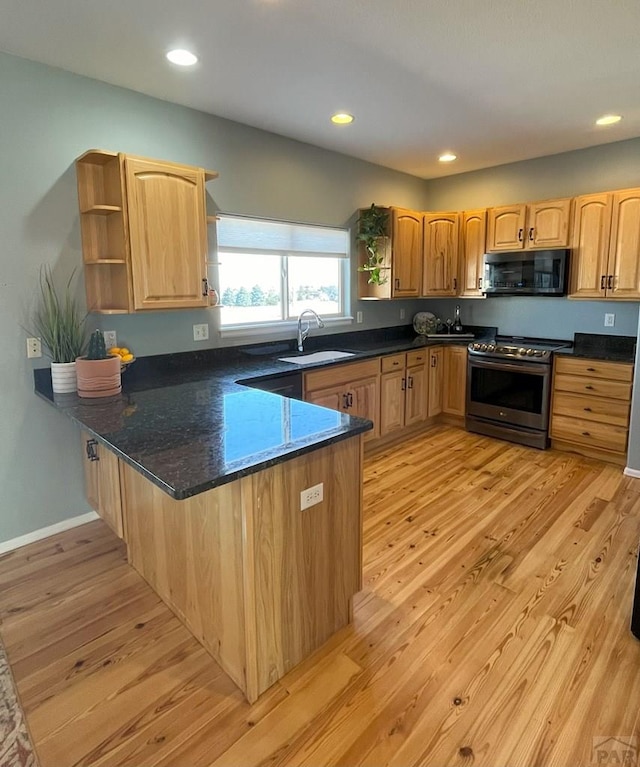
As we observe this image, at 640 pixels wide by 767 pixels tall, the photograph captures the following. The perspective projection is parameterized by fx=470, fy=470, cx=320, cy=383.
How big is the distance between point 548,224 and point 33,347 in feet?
13.2

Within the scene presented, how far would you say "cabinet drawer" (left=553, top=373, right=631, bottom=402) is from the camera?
365cm

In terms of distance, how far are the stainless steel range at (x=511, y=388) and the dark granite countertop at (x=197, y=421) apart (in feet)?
6.62

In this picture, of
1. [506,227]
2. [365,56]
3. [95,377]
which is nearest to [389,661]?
[95,377]

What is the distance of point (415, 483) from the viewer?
137 inches

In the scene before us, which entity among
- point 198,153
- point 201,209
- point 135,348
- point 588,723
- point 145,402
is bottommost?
point 588,723

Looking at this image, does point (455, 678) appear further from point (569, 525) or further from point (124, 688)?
point (569, 525)

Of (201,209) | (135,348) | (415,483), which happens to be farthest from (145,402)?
(415,483)

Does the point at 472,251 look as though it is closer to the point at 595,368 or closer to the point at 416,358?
the point at 416,358

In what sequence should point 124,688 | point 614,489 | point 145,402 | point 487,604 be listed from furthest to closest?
point 614,489 → point 145,402 → point 487,604 → point 124,688

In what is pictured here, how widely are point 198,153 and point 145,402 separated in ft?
5.98

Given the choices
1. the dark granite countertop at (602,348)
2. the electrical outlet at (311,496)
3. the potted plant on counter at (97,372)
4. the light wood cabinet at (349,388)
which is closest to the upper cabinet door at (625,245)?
the dark granite countertop at (602,348)

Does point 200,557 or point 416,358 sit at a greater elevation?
point 416,358

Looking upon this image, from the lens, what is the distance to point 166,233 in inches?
105

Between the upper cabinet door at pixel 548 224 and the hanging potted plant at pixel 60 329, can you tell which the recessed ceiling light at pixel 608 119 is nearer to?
the upper cabinet door at pixel 548 224
